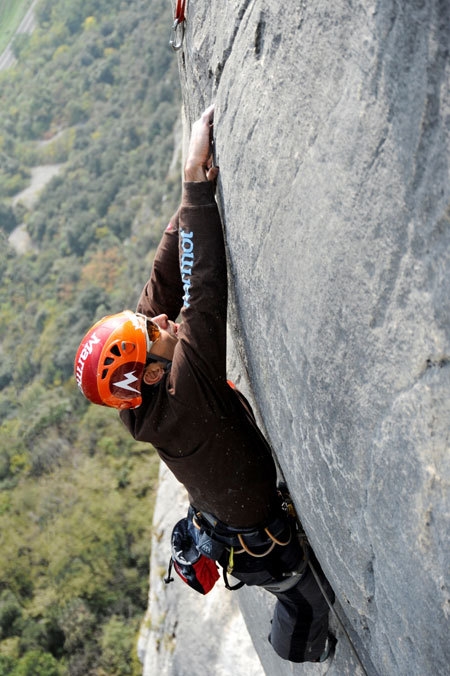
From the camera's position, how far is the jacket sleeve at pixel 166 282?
141 inches

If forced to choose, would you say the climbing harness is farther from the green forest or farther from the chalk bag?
the green forest

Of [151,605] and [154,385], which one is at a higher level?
[154,385]

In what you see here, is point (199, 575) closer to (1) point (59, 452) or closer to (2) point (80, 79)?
(1) point (59, 452)

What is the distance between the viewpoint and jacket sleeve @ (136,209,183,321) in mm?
3578

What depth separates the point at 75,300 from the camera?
56.1 metres

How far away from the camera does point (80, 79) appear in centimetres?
7912

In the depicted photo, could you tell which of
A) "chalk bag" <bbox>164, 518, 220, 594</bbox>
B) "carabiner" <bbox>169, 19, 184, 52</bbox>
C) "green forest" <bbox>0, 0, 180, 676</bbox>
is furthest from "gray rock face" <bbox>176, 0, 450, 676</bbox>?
"green forest" <bbox>0, 0, 180, 676</bbox>

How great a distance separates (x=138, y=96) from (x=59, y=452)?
149 ft

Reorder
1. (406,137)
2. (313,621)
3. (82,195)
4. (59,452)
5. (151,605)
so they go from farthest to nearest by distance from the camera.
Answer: (82,195) → (59,452) → (151,605) → (313,621) → (406,137)

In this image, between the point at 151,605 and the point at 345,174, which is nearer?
the point at 345,174

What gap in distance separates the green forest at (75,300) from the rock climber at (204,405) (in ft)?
52.8

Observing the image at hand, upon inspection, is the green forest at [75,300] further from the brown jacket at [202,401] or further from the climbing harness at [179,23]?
the climbing harness at [179,23]

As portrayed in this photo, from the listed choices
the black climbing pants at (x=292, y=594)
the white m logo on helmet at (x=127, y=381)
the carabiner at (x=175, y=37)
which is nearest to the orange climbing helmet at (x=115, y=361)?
the white m logo on helmet at (x=127, y=381)

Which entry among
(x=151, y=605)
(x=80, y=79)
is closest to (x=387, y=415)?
(x=151, y=605)
